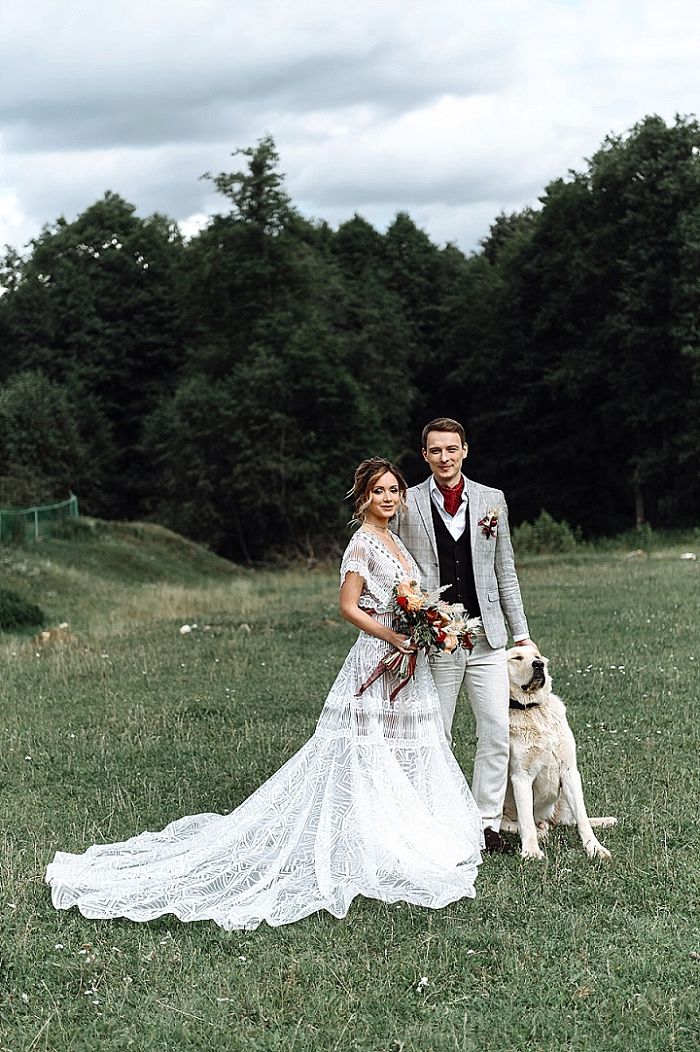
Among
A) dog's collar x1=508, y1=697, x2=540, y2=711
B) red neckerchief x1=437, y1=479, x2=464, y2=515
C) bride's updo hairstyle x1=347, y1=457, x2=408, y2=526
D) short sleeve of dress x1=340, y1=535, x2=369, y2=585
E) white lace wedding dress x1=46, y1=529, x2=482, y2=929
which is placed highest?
bride's updo hairstyle x1=347, y1=457, x2=408, y2=526

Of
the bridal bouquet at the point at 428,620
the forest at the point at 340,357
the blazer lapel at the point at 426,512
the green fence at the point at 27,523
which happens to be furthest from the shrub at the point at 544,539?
the bridal bouquet at the point at 428,620

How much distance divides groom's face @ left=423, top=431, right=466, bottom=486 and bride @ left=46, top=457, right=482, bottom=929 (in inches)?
9.0

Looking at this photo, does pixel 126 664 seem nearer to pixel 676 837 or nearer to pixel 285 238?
pixel 676 837

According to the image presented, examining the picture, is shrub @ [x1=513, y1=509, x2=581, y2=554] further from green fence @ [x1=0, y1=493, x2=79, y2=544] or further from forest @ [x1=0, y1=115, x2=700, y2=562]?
green fence @ [x1=0, y1=493, x2=79, y2=544]

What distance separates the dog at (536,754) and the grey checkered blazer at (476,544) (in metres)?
0.24

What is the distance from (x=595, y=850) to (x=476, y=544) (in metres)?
1.78

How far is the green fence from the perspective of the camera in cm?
3027

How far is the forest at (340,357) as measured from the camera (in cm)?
4241

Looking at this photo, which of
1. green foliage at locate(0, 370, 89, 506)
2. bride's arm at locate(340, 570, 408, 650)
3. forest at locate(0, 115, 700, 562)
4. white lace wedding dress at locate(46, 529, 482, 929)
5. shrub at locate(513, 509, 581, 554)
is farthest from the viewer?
green foliage at locate(0, 370, 89, 506)

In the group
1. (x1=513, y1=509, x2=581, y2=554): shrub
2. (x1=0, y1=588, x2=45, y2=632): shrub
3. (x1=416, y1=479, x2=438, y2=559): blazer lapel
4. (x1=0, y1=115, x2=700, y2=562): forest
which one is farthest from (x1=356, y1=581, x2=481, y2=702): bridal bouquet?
(x1=0, y1=115, x2=700, y2=562): forest

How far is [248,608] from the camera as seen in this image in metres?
19.7

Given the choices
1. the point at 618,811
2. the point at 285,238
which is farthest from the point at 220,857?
the point at 285,238

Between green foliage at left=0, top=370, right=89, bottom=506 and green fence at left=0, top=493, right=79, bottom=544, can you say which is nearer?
green fence at left=0, top=493, right=79, bottom=544

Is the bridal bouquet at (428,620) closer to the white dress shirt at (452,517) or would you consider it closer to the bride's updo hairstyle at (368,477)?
the white dress shirt at (452,517)
